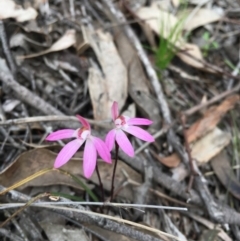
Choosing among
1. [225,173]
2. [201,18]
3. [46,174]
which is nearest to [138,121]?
[46,174]

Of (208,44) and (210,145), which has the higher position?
(208,44)

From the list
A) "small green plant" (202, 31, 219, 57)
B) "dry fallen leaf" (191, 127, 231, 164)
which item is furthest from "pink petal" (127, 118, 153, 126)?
"small green plant" (202, 31, 219, 57)

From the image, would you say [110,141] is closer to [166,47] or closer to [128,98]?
[128,98]

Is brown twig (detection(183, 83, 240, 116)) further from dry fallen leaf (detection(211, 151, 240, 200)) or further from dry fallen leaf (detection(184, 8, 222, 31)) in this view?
dry fallen leaf (detection(184, 8, 222, 31))

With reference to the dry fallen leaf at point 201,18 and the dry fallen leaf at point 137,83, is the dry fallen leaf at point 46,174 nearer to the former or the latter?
the dry fallen leaf at point 137,83

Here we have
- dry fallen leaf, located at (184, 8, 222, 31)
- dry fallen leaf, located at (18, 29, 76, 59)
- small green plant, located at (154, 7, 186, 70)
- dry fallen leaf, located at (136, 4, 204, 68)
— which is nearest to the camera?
dry fallen leaf, located at (18, 29, 76, 59)

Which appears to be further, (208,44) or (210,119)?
(208,44)

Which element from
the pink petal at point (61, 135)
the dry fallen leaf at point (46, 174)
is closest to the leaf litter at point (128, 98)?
the dry fallen leaf at point (46, 174)
